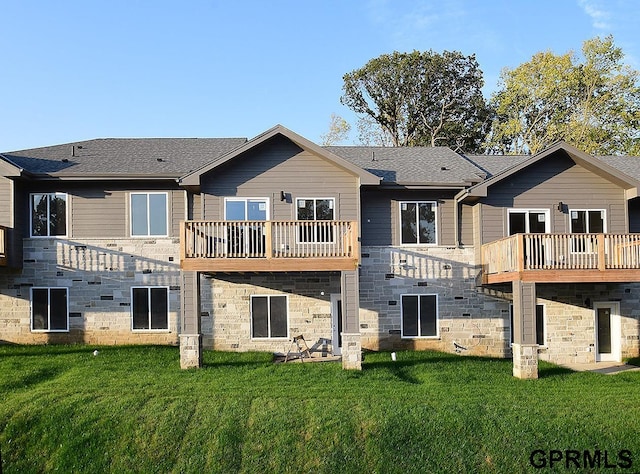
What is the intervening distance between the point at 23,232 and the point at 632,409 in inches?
637

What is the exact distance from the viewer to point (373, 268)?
1658cm

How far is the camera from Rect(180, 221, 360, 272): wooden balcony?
1401cm

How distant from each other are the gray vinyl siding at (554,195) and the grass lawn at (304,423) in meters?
5.25

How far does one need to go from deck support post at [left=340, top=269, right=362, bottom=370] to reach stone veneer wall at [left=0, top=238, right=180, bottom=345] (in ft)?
17.7

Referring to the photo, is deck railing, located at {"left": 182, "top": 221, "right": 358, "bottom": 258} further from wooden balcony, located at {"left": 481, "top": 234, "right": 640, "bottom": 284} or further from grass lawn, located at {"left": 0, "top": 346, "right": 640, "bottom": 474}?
wooden balcony, located at {"left": 481, "top": 234, "right": 640, "bottom": 284}

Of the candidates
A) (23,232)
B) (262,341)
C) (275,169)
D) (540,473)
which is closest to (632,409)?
(540,473)

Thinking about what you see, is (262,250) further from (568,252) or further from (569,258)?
(569,258)

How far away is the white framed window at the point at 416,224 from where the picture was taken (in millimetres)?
16797

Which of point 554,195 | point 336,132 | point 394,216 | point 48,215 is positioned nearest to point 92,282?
point 48,215

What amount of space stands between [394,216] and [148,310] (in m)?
7.85

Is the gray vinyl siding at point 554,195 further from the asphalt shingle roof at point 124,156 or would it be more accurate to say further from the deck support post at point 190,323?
the asphalt shingle roof at point 124,156

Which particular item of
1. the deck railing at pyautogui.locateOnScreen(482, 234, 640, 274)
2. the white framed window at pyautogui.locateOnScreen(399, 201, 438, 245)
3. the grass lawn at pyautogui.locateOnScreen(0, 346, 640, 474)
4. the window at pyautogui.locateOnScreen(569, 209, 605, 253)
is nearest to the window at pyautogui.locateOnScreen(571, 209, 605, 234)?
the window at pyautogui.locateOnScreen(569, 209, 605, 253)

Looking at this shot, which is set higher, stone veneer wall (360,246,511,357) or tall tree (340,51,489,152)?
tall tree (340,51,489,152)

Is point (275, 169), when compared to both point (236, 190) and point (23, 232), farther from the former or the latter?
point (23, 232)
